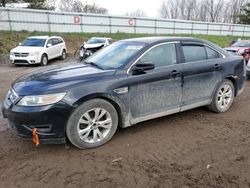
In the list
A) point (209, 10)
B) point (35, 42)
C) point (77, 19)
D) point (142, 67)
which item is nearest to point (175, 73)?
point (142, 67)

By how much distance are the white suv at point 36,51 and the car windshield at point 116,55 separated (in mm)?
8891

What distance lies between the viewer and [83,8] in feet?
168

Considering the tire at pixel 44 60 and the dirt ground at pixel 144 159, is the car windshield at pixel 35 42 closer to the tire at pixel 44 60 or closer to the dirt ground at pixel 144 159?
the tire at pixel 44 60

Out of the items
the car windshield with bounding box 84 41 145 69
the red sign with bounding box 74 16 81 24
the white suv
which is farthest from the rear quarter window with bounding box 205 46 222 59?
the red sign with bounding box 74 16 81 24

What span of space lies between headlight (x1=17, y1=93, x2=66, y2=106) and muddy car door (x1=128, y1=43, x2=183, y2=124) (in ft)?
3.60

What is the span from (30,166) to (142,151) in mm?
1528

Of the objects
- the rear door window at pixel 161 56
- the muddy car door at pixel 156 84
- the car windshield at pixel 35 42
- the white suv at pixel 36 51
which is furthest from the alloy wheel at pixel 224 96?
the car windshield at pixel 35 42

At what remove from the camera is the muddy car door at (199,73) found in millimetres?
4117

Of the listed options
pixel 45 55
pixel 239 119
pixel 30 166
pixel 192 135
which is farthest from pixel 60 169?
pixel 45 55

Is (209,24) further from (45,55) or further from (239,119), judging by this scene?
(239,119)

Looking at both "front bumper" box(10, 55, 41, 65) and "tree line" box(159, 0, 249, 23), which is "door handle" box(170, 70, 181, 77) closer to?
"front bumper" box(10, 55, 41, 65)

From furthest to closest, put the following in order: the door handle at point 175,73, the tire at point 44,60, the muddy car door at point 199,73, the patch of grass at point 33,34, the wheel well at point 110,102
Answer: the patch of grass at point 33,34 → the tire at point 44,60 → the muddy car door at point 199,73 → the door handle at point 175,73 → the wheel well at point 110,102

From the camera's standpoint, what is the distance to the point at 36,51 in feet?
40.1

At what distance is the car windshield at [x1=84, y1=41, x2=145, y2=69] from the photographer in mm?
3736
